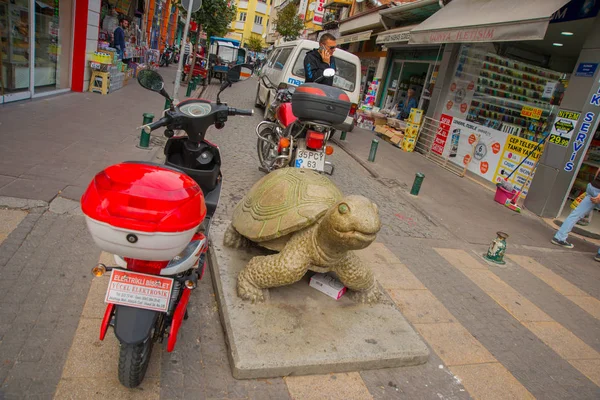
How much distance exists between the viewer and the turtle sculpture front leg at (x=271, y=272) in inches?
113

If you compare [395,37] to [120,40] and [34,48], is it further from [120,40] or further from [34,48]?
[34,48]

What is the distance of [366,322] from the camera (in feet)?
10.2

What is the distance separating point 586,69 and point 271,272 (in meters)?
7.50

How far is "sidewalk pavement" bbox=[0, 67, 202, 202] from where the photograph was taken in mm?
4516

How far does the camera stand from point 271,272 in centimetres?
292

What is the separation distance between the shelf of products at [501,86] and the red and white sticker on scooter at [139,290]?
31.0 feet

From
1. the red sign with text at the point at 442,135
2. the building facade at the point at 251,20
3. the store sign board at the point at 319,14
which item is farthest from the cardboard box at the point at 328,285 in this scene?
the building facade at the point at 251,20

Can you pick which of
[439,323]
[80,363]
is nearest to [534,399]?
[439,323]

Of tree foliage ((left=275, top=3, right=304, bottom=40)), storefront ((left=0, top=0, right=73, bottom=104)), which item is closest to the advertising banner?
storefront ((left=0, top=0, right=73, bottom=104))

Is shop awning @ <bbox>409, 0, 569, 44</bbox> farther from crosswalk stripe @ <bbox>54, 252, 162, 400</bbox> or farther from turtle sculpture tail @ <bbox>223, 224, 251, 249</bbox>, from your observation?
crosswalk stripe @ <bbox>54, 252, 162, 400</bbox>

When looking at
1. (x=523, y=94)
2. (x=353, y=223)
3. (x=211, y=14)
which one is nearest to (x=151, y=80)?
(x=353, y=223)

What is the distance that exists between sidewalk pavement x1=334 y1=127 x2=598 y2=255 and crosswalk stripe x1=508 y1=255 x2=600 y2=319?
58 cm

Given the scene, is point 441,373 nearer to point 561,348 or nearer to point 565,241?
point 561,348

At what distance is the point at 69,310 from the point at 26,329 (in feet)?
0.94
